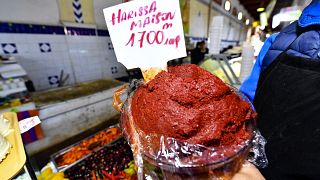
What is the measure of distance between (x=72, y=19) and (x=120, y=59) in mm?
3675

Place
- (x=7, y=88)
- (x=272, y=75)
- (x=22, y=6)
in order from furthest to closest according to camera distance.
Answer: (x=22, y=6) < (x=7, y=88) < (x=272, y=75)

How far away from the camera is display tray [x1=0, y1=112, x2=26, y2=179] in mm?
716

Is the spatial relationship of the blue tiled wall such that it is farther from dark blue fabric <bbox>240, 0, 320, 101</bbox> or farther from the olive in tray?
dark blue fabric <bbox>240, 0, 320, 101</bbox>

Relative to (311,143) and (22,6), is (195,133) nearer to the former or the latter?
(311,143)

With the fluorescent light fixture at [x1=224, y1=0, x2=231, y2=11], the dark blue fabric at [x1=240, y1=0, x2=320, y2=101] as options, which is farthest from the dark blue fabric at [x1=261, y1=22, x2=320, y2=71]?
the fluorescent light fixture at [x1=224, y1=0, x2=231, y2=11]

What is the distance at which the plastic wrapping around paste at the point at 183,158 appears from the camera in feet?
1.93

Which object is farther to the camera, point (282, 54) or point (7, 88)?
point (7, 88)

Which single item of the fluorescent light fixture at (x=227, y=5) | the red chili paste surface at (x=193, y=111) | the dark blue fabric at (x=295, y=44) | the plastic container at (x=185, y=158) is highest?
the fluorescent light fixture at (x=227, y=5)

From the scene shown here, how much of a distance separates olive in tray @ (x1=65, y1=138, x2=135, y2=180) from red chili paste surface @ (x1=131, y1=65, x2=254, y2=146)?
1.17m

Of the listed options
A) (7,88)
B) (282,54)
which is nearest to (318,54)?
(282,54)

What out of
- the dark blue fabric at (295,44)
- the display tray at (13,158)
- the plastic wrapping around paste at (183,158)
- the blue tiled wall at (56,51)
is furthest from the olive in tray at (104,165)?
the blue tiled wall at (56,51)

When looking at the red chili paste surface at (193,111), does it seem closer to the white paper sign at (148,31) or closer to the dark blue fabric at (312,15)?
the white paper sign at (148,31)

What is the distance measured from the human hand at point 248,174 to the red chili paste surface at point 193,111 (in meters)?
0.13

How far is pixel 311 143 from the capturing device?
80cm
